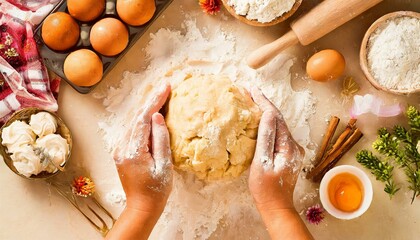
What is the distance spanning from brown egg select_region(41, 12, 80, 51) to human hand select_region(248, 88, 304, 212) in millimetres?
594

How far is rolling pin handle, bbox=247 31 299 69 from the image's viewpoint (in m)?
1.68

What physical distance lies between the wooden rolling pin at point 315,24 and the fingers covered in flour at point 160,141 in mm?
363

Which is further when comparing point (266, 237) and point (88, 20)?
point (266, 237)

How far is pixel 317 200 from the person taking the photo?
180 cm

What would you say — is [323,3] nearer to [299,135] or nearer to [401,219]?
[299,135]

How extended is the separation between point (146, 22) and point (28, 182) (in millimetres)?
628

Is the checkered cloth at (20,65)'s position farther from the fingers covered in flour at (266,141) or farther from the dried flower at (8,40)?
the fingers covered in flour at (266,141)

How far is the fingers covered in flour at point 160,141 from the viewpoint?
153 cm

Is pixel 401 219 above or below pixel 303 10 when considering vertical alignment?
below

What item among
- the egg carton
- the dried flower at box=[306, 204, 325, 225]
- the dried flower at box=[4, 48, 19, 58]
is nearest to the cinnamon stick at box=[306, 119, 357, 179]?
the dried flower at box=[306, 204, 325, 225]

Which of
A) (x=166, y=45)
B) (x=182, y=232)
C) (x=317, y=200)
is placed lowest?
(x=317, y=200)

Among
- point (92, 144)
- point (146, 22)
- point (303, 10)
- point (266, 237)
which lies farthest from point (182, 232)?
point (303, 10)

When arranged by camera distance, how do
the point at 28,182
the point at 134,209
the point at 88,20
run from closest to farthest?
the point at 134,209
the point at 88,20
the point at 28,182

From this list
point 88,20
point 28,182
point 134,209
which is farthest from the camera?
point 28,182
